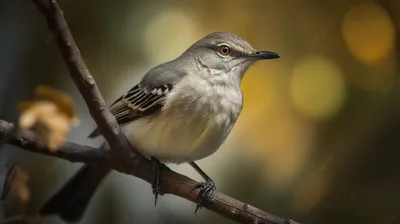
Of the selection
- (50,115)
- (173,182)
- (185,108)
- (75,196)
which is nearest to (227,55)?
(185,108)

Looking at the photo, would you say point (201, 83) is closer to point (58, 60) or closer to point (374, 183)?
point (58, 60)

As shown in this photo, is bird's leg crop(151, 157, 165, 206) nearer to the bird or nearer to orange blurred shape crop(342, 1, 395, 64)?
the bird

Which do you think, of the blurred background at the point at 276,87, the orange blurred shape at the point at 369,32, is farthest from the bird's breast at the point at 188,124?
the orange blurred shape at the point at 369,32

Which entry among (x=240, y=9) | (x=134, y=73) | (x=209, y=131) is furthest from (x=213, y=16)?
(x=209, y=131)

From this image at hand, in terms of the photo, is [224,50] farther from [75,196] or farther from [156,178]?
[75,196]

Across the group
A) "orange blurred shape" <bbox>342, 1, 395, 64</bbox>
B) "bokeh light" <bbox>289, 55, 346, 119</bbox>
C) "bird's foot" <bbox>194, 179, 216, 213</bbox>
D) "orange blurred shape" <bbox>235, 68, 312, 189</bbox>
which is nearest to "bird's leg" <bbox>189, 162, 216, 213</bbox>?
"bird's foot" <bbox>194, 179, 216, 213</bbox>

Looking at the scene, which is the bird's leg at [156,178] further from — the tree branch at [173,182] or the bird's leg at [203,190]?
the bird's leg at [203,190]
